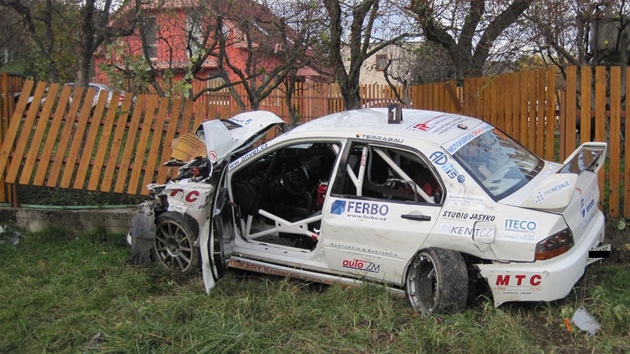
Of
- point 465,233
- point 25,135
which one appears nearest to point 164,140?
point 25,135

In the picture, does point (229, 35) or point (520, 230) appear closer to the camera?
point (520, 230)

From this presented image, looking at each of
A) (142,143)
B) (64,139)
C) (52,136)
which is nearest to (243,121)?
(142,143)

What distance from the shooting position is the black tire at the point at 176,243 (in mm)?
5449

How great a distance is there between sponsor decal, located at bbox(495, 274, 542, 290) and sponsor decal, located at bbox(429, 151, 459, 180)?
2.60 ft

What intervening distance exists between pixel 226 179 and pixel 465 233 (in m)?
2.12

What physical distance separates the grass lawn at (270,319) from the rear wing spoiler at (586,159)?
2.97 ft

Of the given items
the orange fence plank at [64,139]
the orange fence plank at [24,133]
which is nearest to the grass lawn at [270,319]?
the orange fence plank at [64,139]

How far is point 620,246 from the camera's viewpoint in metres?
5.64

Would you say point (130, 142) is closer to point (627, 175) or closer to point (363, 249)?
point (363, 249)

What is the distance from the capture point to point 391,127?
189 inches

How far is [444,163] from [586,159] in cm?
119

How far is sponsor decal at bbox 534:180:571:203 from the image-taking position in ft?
13.0

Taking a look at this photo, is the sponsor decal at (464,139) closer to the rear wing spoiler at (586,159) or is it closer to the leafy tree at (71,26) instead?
the rear wing spoiler at (586,159)

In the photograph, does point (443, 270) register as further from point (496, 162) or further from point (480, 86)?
point (480, 86)
